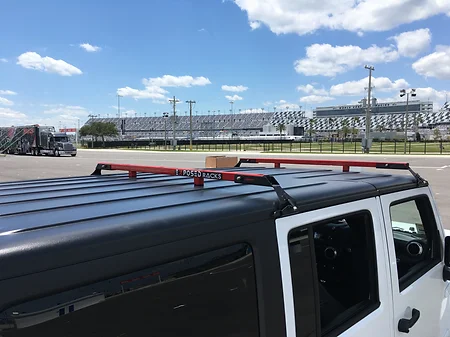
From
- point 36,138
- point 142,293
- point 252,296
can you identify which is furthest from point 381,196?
point 36,138

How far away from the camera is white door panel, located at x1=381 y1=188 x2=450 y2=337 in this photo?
2029 millimetres

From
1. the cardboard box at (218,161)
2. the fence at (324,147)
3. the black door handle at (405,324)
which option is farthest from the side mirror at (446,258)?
the fence at (324,147)

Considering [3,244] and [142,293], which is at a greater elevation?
[3,244]

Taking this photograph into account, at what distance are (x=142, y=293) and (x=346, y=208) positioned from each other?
107 cm

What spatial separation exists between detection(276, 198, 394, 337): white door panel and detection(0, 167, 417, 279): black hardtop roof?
0.15 feet

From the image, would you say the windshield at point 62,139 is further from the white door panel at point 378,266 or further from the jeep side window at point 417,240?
the white door panel at point 378,266

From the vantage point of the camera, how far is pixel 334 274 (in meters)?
2.28

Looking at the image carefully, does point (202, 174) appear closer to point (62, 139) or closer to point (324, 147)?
point (62, 139)

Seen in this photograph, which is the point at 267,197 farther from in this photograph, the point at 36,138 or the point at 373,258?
the point at 36,138

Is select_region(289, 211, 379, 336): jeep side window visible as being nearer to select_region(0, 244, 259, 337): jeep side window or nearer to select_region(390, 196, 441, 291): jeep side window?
select_region(0, 244, 259, 337): jeep side window

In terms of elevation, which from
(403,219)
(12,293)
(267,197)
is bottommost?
(403,219)

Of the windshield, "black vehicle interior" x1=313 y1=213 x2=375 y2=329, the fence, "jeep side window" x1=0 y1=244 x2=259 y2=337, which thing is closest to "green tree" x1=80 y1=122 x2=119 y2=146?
the fence

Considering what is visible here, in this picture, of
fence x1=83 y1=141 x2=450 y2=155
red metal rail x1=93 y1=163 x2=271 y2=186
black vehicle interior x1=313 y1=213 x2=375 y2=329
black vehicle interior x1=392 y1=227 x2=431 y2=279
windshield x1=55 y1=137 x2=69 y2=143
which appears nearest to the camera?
red metal rail x1=93 y1=163 x2=271 y2=186

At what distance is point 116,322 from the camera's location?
1.05 metres
